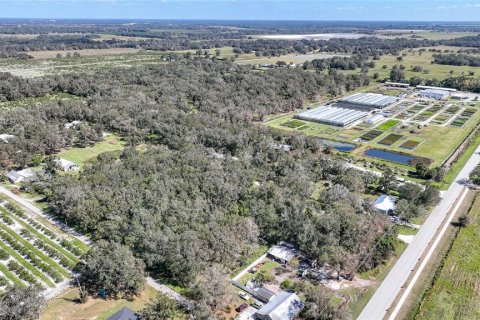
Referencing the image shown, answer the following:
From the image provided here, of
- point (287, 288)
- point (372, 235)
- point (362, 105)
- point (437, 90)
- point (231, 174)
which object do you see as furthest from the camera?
point (437, 90)

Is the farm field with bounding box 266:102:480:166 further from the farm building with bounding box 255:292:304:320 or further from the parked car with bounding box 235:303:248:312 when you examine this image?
the parked car with bounding box 235:303:248:312

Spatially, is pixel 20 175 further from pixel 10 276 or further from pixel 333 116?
pixel 333 116

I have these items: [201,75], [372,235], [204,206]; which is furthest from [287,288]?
[201,75]

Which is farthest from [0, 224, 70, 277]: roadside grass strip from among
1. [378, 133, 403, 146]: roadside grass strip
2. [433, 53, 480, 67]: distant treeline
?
[433, 53, 480, 67]: distant treeline

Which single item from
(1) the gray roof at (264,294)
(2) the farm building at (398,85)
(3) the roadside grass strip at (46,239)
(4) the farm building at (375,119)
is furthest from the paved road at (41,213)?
(2) the farm building at (398,85)

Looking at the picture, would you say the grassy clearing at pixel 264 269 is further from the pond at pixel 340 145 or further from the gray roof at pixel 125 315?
the pond at pixel 340 145

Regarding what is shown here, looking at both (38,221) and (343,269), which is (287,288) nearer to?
(343,269)
